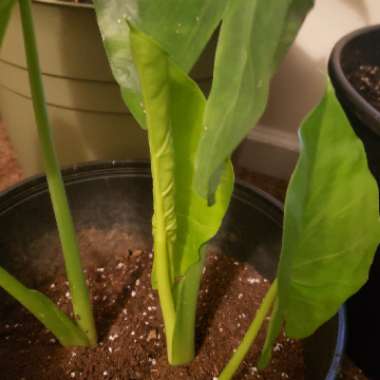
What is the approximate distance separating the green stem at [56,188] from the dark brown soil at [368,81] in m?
0.38

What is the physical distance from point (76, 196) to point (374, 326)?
389mm

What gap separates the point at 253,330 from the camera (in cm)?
41

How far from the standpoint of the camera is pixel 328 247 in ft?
1.12

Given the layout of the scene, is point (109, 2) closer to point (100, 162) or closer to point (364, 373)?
point (100, 162)

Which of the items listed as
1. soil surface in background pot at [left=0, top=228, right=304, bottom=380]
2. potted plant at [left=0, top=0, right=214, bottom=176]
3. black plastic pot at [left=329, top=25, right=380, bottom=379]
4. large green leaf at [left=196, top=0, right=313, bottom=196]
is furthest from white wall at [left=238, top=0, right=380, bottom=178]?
large green leaf at [left=196, top=0, right=313, bottom=196]

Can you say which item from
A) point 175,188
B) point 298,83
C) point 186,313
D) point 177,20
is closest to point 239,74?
point 177,20

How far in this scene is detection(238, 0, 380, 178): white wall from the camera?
80 cm

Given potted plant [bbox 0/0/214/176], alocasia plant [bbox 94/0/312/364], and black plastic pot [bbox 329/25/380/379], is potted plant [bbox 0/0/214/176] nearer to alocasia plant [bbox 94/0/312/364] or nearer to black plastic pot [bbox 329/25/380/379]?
black plastic pot [bbox 329/25/380/379]

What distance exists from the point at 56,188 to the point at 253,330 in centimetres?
21

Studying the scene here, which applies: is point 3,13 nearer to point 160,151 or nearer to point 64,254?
point 160,151

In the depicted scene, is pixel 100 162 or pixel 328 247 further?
pixel 100 162

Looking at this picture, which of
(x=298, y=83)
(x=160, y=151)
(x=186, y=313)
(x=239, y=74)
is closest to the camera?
(x=239, y=74)

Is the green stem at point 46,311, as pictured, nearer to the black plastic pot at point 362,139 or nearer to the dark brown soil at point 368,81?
the black plastic pot at point 362,139

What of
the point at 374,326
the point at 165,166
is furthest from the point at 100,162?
the point at 374,326
